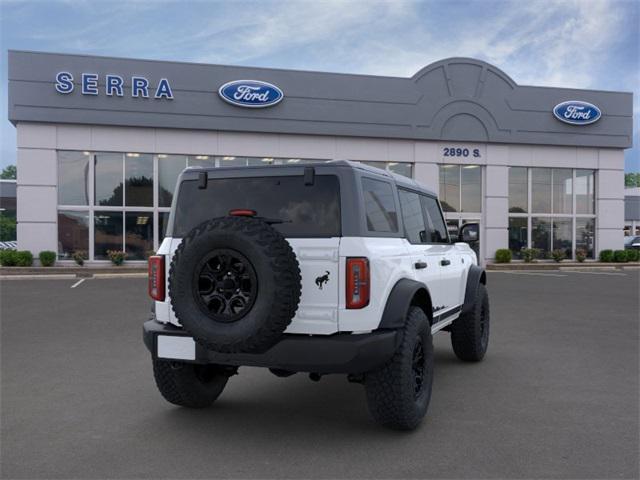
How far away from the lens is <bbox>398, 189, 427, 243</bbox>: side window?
196 inches

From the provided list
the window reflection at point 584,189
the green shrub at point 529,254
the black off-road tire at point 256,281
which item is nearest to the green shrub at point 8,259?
the black off-road tire at point 256,281

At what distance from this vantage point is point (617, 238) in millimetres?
27828

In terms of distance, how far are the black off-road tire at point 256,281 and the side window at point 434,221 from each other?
224 cm

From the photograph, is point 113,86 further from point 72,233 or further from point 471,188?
point 471,188

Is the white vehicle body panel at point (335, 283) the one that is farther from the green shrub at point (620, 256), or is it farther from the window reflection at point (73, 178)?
the green shrub at point (620, 256)

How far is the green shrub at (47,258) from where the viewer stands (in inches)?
843

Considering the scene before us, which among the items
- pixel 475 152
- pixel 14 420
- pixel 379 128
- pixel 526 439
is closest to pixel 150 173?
pixel 379 128

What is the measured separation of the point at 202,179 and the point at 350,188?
1.22 meters

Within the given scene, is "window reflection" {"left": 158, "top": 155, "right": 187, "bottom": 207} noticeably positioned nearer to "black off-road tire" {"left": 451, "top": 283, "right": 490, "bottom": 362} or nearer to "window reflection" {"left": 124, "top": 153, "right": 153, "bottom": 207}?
"window reflection" {"left": 124, "top": 153, "right": 153, "bottom": 207}

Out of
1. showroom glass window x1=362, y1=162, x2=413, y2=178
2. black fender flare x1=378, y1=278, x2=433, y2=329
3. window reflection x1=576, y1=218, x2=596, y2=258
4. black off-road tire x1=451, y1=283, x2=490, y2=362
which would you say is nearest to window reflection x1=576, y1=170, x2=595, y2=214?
window reflection x1=576, y1=218, x2=596, y2=258

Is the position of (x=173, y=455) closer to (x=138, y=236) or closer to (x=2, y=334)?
(x=2, y=334)

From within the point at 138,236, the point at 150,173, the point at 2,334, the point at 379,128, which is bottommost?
the point at 2,334

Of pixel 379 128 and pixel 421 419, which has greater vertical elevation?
pixel 379 128

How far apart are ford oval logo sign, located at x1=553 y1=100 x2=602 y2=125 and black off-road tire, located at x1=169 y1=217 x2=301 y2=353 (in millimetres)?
26100
